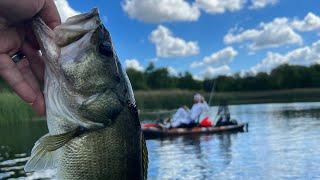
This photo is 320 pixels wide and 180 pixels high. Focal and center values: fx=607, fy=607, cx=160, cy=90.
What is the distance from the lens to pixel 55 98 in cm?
283

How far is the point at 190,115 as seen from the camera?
34188mm

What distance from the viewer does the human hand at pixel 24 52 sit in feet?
10.6

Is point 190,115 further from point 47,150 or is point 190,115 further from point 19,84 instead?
point 47,150

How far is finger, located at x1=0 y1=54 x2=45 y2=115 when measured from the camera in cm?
330

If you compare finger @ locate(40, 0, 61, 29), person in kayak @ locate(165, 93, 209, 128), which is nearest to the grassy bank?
person in kayak @ locate(165, 93, 209, 128)

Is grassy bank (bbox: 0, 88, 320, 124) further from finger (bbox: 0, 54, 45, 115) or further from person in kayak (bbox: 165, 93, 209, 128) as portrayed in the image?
finger (bbox: 0, 54, 45, 115)

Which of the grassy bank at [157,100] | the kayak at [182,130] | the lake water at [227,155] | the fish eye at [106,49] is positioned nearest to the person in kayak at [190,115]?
the kayak at [182,130]

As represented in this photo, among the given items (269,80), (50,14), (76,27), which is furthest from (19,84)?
(269,80)

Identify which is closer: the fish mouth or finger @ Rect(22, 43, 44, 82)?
the fish mouth

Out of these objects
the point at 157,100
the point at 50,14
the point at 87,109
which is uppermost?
the point at 157,100

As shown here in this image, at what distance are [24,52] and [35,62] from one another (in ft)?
0.36

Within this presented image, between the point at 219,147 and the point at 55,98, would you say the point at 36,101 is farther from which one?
the point at 219,147

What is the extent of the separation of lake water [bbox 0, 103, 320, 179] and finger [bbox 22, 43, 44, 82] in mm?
15720

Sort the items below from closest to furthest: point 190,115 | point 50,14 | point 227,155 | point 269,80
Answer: point 50,14
point 227,155
point 190,115
point 269,80
